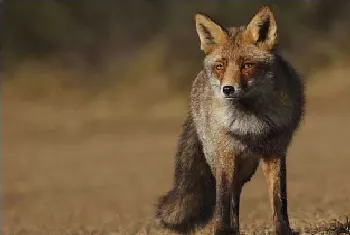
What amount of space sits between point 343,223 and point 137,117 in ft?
87.2

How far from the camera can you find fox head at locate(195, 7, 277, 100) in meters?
7.20

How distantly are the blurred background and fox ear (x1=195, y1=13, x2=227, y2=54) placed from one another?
55.9ft

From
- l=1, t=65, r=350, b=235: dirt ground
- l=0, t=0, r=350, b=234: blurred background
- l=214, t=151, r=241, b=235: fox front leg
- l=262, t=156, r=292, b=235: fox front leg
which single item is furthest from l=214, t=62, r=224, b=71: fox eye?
l=0, t=0, r=350, b=234: blurred background

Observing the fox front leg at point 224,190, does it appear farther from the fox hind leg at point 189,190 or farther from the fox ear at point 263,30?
the fox ear at point 263,30

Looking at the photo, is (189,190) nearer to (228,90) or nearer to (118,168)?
(228,90)

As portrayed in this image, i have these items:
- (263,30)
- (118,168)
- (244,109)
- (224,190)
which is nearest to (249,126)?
(244,109)

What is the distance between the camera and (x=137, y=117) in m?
35.4

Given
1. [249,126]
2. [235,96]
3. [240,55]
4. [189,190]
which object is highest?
[240,55]

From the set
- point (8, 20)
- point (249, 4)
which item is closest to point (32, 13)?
point (8, 20)

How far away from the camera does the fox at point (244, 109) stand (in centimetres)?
734

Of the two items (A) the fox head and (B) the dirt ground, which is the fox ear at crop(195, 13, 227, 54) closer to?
(A) the fox head

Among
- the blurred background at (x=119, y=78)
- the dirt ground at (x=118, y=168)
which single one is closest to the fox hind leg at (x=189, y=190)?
the dirt ground at (x=118, y=168)

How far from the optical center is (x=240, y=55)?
735 cm

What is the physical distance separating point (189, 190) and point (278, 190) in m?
1.31
